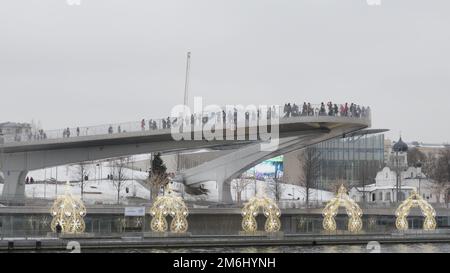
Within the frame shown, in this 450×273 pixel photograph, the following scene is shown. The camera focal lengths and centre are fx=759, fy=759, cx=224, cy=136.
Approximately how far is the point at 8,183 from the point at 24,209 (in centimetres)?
719

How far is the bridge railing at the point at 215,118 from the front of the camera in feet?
173

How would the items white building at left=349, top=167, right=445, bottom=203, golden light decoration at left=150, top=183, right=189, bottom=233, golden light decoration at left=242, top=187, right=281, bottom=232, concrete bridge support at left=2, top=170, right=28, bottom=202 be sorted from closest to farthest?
golden light decoration at left=150, top=183, right=189, bottom=233, golden light decoration at left=242, top=187, right=281, bottom=232, concrete bridge support at left=2, top=170, right=28, bottom=202, white building at left=349, top=167, right=445, bottom=203

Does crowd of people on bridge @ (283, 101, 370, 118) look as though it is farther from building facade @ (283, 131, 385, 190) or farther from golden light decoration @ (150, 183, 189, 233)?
building facade @ (283, 131, 385, 190)

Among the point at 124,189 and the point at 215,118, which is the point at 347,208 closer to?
the point at 215,118

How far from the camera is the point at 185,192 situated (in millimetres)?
73500

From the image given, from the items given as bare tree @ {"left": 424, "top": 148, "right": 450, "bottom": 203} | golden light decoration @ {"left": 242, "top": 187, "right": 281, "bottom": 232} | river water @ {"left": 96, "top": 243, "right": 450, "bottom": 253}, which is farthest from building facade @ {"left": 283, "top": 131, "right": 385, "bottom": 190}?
river water @ {"left": 96, "top": 243, "right": 450, "bottom": 253}

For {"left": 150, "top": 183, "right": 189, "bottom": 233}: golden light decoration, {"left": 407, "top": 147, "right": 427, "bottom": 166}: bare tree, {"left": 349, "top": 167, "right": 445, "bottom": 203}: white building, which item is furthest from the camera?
{"left": 407, "top": 147, "right": 427, "bottom": 166}: bare tree

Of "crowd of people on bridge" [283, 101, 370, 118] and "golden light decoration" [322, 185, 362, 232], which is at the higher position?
"crowd of people on bridge" [283, 101, 370, 118]

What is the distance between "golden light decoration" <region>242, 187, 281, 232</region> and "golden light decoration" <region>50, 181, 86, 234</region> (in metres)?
10.1

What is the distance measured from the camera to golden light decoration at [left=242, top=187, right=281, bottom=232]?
46594mm

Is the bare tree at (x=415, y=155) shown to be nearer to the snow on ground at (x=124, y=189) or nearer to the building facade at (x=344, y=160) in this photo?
the building facade at (x=344, y=160)

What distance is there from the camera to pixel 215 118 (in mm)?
53531
